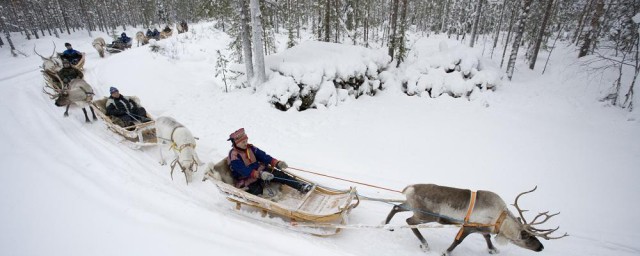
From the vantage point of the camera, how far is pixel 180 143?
6164 millimetres

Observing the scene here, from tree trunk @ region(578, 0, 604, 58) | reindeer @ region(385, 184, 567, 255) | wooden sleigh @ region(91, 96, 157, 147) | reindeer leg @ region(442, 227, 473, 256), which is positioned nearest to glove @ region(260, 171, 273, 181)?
reindeer @ region(385, 184, 567, 255)

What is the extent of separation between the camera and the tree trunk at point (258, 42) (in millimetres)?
9909

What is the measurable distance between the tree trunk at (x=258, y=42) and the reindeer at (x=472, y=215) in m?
7.95

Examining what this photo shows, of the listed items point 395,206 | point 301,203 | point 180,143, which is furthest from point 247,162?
point 395,206

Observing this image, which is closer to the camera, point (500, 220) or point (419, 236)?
point (500, 220)

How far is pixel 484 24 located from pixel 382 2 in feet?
39.4

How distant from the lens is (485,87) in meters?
12.1

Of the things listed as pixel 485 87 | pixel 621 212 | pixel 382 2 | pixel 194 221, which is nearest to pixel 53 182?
pixel 194 221

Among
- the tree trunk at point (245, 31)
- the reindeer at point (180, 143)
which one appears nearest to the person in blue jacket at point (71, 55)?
the tree trunk at point (245, 31)

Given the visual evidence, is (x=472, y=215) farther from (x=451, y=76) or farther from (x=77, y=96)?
(x=77, y=96)

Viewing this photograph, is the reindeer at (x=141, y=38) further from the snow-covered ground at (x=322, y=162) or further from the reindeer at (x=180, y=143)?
the reindeer at (x=180, y=143)

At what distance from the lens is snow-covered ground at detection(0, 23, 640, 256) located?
14.4ft

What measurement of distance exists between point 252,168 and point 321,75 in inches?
250

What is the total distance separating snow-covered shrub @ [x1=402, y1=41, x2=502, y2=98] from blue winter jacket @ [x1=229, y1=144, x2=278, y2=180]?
889 centimetres
